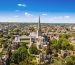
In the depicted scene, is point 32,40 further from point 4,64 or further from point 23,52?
point 4,64

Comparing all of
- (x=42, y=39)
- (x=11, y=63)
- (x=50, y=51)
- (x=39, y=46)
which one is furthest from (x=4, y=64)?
(x=42, y=39)

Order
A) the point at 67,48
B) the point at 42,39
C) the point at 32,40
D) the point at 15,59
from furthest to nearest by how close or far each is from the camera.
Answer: the point at 32,40
the point at 42,39
the point at 67,48
the point at 15,59

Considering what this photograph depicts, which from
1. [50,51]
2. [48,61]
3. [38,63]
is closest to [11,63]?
[38,63]

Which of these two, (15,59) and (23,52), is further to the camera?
(23,52)

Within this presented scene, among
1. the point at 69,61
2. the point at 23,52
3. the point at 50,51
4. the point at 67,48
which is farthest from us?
the point at 67,48

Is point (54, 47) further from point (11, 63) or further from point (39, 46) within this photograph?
point (11, 63)

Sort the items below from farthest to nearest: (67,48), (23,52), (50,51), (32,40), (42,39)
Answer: (32,40), (42,39), (67,48), (50,51), (23,52)

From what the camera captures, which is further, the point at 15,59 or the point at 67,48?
the point at 67,48

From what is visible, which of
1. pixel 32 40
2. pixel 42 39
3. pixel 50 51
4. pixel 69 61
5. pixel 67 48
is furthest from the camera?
pixel 32 40
